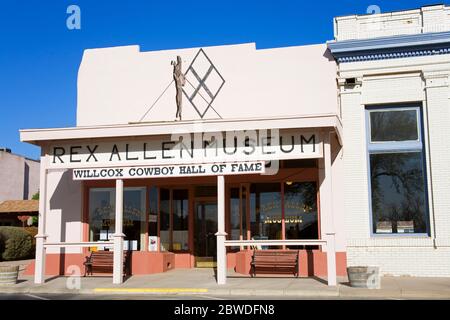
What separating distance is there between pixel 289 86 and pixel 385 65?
300cm

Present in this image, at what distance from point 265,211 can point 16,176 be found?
33704 millimetres

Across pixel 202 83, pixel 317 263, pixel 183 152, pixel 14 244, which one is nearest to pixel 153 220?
pixel 183 152

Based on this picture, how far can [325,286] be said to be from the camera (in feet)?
45.5

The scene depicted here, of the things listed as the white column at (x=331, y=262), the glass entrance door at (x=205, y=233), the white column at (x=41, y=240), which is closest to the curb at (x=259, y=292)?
the white column at (x=331, y=262)

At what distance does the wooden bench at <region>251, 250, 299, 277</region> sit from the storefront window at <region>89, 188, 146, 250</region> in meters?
3.94

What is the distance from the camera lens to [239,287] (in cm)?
1382

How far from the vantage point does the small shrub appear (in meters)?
26.8

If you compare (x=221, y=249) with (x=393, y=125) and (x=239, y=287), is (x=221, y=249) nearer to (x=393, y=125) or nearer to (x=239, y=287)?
(x=239, y=287)

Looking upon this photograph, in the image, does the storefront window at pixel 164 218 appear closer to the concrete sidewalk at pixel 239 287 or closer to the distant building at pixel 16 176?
the concrete sidewalk at pixel 239 287

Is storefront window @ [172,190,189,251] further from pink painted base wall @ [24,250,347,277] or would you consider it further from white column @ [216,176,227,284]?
white column @ [216,176,227,284]

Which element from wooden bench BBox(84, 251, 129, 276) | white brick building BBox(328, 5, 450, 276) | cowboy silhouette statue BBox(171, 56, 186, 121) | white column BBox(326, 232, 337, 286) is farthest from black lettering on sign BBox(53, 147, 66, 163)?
white brick building BBox(328, 5, 450, 276)

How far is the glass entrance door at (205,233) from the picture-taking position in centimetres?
1873
